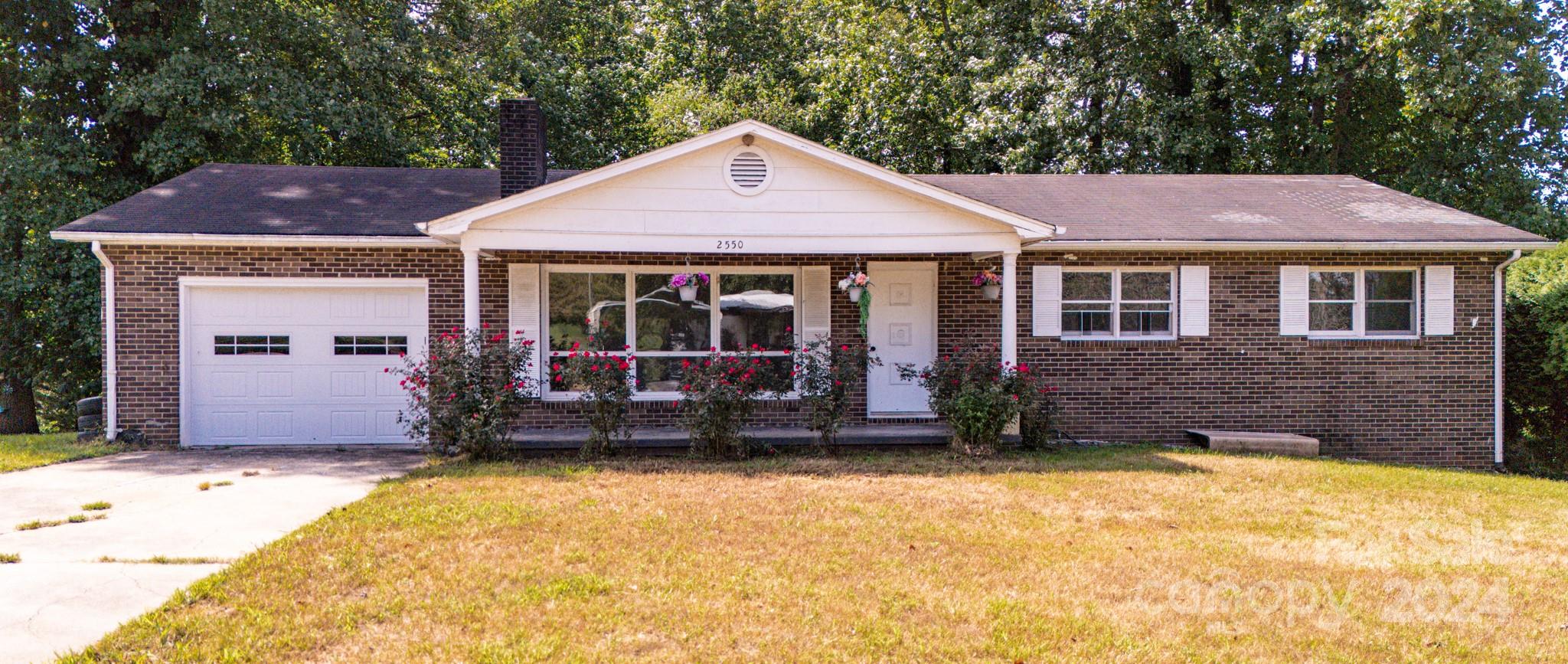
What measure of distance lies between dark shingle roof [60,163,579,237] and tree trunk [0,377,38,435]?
20.3 feet

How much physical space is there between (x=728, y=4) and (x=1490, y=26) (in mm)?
16579

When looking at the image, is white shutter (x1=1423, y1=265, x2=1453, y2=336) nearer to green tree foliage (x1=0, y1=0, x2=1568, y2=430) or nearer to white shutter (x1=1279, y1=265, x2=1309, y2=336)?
white shutter (x1=1279, y1=265, x2=1309, y2=336)

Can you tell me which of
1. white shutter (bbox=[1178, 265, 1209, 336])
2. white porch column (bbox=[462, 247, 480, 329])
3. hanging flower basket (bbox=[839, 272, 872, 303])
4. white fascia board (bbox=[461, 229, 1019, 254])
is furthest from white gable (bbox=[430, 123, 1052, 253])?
white shutter (bbox=[1178, 265, 1209, 336])

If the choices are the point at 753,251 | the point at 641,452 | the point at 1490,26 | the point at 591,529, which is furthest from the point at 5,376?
the point at 1490,26

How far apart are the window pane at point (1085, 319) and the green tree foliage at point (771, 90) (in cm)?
819

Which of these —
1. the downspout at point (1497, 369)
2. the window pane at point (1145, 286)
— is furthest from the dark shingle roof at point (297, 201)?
the downspout at point (1497, 369)

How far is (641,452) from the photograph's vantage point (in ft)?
33.2

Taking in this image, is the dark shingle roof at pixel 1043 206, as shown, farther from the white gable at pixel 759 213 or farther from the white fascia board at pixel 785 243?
the white gable at pixel 759 213

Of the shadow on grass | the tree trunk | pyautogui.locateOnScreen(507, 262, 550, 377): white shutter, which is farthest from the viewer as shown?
the tree trunk

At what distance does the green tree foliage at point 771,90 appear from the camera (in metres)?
14.8

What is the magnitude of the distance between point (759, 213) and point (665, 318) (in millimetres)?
2214

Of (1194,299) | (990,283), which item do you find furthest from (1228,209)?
(990,283)

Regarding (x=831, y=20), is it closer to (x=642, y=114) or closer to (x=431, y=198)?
(x=642, y=114)

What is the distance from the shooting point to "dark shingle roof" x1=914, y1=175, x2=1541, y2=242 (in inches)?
454
